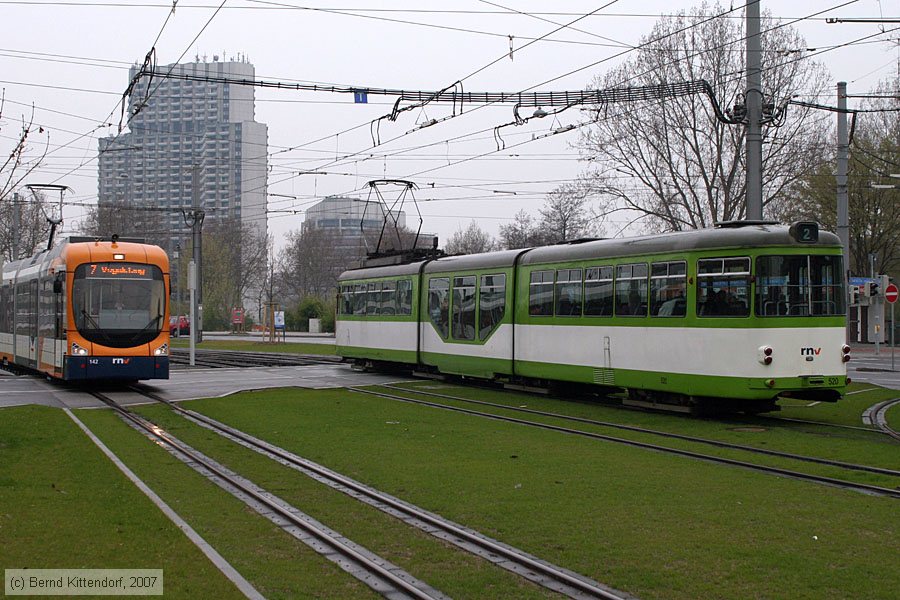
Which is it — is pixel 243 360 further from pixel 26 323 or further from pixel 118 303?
pixel 118 303

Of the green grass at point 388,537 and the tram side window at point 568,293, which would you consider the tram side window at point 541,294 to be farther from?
the green grass at point 388,537

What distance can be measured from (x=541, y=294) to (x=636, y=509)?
13.0 meters

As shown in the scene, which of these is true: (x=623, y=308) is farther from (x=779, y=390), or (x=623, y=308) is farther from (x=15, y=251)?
(x=15, y=251)

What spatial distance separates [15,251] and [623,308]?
129 feet

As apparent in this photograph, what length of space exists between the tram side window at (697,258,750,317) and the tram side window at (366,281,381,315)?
48.6 ft

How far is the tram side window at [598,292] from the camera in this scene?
789 inches

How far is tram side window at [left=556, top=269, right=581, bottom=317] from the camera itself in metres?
21.2

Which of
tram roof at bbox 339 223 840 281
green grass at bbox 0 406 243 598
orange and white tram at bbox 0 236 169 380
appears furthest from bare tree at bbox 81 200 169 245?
green grass at bbox 0 406 243 598

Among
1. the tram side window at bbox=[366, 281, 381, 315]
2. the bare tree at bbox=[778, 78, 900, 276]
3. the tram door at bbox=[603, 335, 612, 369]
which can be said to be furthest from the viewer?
the bare tree at bbox=[778, 78, 900, 276]

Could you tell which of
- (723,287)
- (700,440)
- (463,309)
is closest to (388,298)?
(463,309)

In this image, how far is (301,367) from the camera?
34250 mm

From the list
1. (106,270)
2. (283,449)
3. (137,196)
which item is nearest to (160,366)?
(106,270)

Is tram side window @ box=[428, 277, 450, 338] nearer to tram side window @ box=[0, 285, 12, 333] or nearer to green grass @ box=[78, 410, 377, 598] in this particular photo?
tram side window @ box=[0, 285, 12, 333]

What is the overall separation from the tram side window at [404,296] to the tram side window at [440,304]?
1.28 metres
